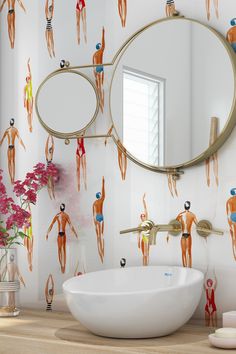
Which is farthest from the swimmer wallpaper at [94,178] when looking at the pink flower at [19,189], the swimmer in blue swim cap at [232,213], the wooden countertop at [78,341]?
the wooden countertop at [78,341]

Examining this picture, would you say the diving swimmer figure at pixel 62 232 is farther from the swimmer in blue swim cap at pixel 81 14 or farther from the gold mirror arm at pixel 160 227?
the swimmer in blue swim cap at pixel 81 14

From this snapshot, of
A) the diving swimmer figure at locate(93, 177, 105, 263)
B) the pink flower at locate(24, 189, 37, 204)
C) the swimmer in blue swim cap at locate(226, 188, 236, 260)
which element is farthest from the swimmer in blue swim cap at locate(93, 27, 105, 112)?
the swimmer in blue swim cap at locate(226, 188, 236, 260)

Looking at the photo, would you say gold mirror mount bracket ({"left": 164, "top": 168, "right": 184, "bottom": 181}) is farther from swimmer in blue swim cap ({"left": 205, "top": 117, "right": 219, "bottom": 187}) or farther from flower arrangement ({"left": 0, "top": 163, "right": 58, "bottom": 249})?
flower arrangement ({"left": 0, "top": 163, "right": 58, "bottom": 249})

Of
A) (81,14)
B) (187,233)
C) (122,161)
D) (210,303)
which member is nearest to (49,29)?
(81,14)

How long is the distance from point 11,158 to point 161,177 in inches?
29.8

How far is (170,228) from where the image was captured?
2301 mm

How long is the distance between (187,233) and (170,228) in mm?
65

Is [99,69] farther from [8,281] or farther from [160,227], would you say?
[8,281]

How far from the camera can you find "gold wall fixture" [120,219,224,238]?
2.23 meters

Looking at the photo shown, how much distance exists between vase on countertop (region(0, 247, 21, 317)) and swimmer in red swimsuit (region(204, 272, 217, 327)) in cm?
74

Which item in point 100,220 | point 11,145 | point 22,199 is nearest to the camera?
point 100,220

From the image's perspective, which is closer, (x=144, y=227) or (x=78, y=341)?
(x=78, y=341)

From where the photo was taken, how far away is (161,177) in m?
2.38

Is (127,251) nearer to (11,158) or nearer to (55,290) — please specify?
(55,290)
